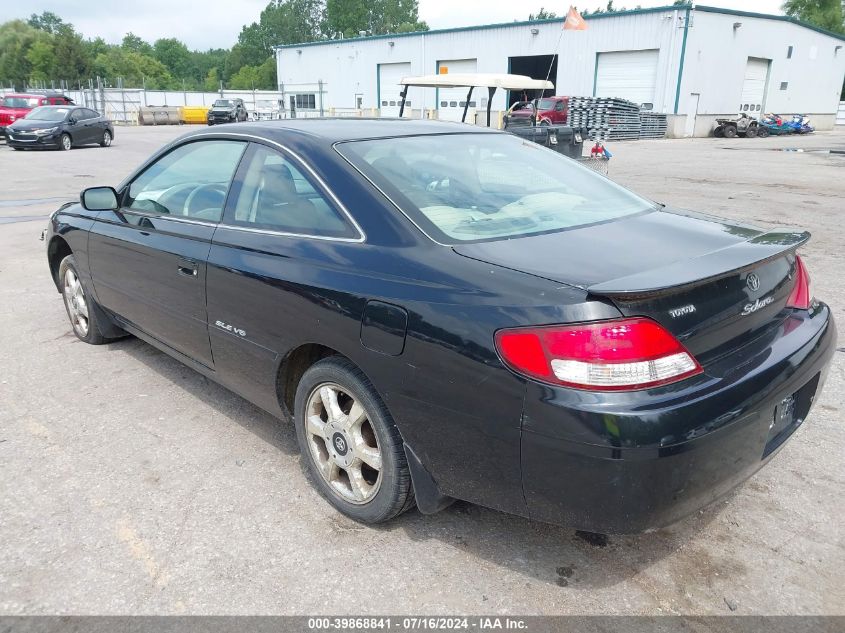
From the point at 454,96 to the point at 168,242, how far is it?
40.2 meters

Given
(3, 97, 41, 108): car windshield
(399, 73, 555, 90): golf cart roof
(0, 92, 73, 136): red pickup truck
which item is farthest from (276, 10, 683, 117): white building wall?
(3, 97, 41, 108): car windshield

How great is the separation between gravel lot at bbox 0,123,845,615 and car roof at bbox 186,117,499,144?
1.56 m

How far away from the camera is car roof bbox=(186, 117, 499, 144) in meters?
3.11

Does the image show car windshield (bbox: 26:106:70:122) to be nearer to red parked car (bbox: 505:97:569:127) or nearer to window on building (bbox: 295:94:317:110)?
red parked car (bbox: 505:97:569:127)

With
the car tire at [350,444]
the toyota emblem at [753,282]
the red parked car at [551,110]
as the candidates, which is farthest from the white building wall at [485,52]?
the car tire at [350,444]

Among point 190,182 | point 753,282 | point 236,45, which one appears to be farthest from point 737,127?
point 236,45

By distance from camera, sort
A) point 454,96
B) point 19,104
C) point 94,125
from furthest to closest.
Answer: point 454,96
point 19,104
point 94,125

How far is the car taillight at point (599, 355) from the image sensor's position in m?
2.01

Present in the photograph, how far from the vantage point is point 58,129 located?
21453 millimetres

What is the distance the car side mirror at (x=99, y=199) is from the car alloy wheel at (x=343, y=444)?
7.01 ft

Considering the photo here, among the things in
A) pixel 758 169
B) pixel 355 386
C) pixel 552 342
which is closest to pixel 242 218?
pixel 355 386

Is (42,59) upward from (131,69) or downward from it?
downward

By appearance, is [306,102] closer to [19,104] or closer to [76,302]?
[19,104]

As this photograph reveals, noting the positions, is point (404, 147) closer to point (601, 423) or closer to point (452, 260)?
point (452, 260)
